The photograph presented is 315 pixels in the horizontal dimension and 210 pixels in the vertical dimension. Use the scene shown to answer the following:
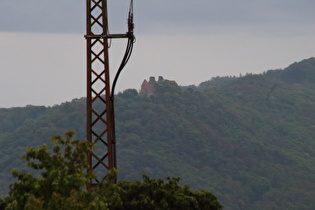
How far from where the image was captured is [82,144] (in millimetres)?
23438

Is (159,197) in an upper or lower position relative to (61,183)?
lower

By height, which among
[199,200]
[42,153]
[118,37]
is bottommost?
[199,200]

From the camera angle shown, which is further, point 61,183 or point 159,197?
point 159,197

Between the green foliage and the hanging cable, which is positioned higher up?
the hanging cable

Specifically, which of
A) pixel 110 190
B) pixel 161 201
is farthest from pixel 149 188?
pixel 110 190

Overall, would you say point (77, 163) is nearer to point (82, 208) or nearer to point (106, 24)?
point (82, 208)

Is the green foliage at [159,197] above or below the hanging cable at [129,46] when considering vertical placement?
below

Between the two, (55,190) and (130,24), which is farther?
(130,24)

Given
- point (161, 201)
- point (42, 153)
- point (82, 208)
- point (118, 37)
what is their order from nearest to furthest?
1. point (82, 208)
2. point (42, 153)
3. point (118, 37)
4. point (161, 201)

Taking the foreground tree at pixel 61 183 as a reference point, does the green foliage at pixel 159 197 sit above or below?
below

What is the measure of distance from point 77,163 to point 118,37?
20.4 ft

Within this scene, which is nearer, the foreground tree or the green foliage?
the foreground tree

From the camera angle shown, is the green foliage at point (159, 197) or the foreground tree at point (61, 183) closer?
the foreground tree at point (61, 183)

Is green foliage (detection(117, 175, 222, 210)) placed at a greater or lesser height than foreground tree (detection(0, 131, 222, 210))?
lesser
